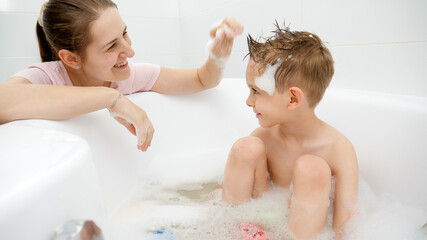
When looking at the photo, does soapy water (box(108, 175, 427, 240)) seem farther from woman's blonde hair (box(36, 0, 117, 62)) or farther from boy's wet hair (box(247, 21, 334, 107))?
woman's blonde hair (box(36, 0, 117, 62))

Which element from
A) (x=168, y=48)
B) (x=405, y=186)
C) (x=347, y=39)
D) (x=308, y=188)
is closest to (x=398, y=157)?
(x=405, y=186)

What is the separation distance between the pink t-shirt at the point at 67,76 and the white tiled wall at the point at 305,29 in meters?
0.56

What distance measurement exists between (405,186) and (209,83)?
0.70 metres

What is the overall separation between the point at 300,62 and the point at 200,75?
498mm

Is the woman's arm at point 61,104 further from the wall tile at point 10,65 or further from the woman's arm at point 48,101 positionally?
the wall tile at point 10,65

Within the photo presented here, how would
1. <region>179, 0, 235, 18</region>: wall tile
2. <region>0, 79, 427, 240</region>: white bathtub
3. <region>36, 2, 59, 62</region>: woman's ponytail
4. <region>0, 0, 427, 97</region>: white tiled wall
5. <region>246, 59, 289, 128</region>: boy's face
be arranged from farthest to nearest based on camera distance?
<region>179, 0, 235, 18</region>: wall tile, <region>36, 2, 59, 62</region>: woman's ponytail, <region>0, 0, 427, 97</region>: white tiled wall, <region>246, 59, 289, 128</region>: boy's face, <region>0, 79, 427, 240</region>: white bathtub

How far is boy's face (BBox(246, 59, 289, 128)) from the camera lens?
77 centimetres

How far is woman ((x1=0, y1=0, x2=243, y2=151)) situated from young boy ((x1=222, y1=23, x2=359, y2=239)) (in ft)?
0.67

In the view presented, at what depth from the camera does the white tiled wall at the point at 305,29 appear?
34.7 inches

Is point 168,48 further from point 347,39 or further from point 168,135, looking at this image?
point 347,39

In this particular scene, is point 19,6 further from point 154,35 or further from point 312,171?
point 312,171

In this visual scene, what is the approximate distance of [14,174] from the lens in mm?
366

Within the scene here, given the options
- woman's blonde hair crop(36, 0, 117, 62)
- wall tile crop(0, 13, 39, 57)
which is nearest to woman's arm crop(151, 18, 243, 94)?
woman's blonde hair crop(36, 0, 117, 62)

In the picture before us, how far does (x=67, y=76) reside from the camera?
39.8 inches
